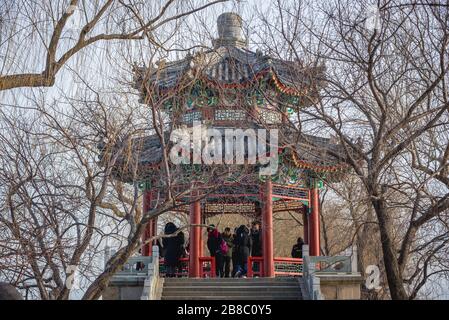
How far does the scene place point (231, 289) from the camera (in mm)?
12133

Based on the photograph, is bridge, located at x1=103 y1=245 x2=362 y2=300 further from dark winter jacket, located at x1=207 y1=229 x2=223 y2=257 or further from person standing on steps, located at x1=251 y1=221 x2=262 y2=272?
person standing on steps, located at x1=251 y1=221 x2=262 y2=272

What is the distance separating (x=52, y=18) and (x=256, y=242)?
8.43 m

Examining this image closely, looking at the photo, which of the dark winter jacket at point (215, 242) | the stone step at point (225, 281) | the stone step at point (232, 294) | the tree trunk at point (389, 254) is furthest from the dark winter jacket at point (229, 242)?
the tree trunk at point (389, 254)

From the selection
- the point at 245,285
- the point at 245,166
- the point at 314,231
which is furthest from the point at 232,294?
the point at 314,231

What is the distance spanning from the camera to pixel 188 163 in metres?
11.5

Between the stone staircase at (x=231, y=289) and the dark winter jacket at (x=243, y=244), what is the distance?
2.46 feet

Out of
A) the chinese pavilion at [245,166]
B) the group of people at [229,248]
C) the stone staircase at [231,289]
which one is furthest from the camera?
the group of people at [229,248]

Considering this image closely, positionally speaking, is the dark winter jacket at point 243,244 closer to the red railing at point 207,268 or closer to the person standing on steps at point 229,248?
the person standing on steps at point 229,248

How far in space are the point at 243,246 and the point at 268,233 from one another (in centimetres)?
77

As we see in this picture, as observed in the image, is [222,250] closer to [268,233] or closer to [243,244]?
[243,244]

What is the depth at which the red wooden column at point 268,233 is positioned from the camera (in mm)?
13445

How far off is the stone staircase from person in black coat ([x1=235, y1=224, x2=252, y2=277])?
0.75 metres

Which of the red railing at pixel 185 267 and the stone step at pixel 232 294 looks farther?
the red railing at pixel 185 267
